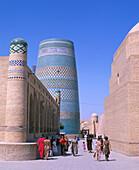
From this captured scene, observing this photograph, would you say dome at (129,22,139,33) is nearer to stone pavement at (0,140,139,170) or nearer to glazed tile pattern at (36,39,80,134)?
stone pavement at (0,140,139,170)

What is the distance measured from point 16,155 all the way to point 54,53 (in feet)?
89.1

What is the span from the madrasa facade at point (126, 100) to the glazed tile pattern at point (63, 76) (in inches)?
694

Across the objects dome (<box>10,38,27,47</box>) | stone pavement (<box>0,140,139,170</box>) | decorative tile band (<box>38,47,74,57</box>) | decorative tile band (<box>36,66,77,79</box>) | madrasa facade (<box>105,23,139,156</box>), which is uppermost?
decorative tile band (<box>38,47,74,57</box>)

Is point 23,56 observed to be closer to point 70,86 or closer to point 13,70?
point 13,70

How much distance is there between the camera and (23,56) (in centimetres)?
1200

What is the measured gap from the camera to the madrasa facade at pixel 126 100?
1204cm

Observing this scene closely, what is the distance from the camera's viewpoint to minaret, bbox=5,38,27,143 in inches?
446

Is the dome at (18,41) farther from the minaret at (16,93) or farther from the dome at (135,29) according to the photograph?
the dome at (135,29)

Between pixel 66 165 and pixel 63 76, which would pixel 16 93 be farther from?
pixel 63 76

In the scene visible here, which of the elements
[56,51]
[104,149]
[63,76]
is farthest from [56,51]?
[104,149]

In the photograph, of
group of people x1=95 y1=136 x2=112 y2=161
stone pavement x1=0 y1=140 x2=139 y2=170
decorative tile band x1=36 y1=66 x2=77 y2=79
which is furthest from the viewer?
decorative tile band x1=36 y1=66 x2=77 y2=79

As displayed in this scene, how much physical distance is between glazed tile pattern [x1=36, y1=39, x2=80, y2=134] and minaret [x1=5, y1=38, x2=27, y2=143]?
23103 mm

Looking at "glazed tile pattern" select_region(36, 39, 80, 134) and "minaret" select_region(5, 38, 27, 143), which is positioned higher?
"glazed tile pattern" select_region(36, 39, 80, 134)

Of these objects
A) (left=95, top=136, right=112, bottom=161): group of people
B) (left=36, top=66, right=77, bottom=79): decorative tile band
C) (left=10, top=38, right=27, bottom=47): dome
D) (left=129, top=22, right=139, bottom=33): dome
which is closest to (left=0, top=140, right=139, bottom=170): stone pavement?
(left=95, top=136, right=112, bottom=161): group of people
